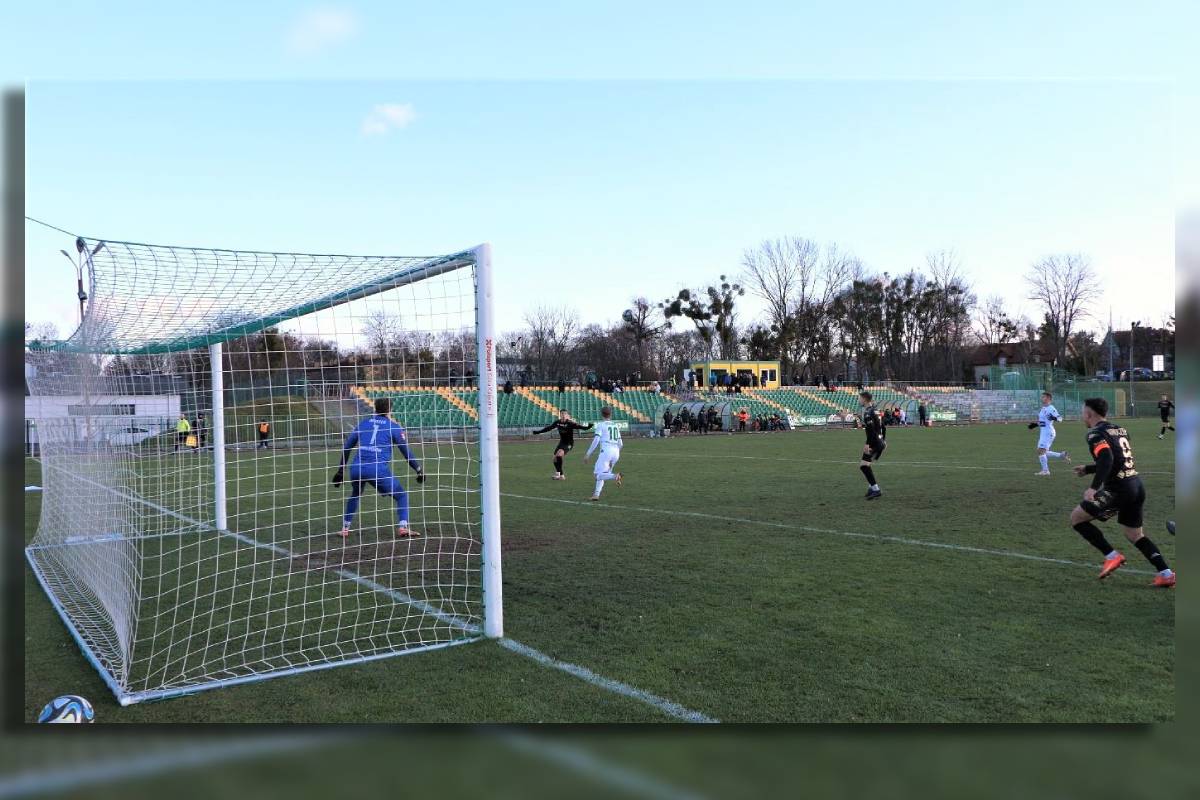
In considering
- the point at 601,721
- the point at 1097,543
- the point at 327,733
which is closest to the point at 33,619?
the point at 327,733

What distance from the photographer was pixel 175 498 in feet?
45.6

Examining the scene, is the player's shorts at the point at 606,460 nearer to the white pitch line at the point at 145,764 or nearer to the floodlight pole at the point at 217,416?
the floodlight pole at the point at 217,416

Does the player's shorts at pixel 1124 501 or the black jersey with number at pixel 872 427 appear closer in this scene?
the player's shorts at pixel 1124 501

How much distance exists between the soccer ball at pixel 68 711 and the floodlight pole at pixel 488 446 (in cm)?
259

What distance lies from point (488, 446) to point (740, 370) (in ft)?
183

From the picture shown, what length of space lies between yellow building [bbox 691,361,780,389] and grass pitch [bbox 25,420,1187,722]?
154 ft

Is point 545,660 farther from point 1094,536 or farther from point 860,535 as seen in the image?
point 860,535

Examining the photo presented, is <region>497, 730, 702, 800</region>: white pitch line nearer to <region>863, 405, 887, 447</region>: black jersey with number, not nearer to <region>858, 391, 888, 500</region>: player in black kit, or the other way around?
<region>858, 391, 888, 500</region>: player in black kit

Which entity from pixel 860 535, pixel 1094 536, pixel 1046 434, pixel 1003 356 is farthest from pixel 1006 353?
pixel 1094 536

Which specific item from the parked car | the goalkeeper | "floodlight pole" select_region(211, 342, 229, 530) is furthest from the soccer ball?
"floodlight pole" select_region(211, 342, 229, 530)

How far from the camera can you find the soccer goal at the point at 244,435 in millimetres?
6137

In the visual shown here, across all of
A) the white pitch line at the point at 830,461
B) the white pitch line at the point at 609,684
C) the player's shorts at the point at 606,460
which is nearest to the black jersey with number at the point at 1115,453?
the white pitch line at the point at 609,684

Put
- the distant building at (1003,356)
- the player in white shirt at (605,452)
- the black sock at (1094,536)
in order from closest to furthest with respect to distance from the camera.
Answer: the black sock at (1094,536)
the player in white shirt at (605,452)
the distant building at (1003,356)

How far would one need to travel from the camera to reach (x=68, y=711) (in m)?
4.68
